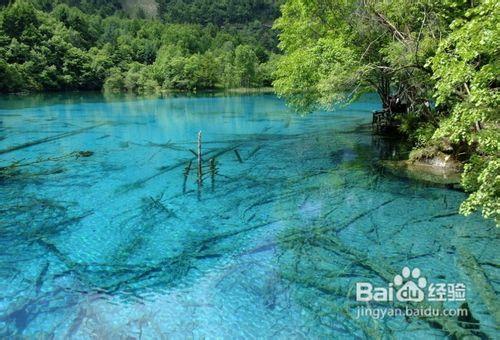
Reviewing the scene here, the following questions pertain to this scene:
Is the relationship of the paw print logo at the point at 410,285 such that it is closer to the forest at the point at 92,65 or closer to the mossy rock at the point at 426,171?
the mossy rock at the point at 426,171

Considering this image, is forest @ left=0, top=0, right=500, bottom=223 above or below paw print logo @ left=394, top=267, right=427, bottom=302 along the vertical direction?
above

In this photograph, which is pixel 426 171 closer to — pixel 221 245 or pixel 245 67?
pixel 221 245

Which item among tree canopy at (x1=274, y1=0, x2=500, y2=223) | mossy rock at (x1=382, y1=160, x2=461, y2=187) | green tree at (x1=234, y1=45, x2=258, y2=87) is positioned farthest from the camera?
green tree at (x1=234, y1=45, x2=258, y2=87)

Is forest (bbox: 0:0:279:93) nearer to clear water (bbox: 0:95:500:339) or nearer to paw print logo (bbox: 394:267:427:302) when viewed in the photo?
clear water (bbox: 0:95:500:339)

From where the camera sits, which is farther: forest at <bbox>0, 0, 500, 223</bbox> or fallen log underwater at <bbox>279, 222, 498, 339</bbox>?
forest at <bbox>0, 0, 500, 223</bbox>

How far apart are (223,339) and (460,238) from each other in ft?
30.5

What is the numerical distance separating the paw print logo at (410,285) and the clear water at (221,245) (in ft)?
1.06

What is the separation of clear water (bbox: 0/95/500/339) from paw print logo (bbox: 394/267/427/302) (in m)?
0.32

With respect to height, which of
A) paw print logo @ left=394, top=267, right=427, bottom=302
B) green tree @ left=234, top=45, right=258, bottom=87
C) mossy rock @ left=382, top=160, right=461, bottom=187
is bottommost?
paw print logo @ left=394, top=267, right=427, bottom=302

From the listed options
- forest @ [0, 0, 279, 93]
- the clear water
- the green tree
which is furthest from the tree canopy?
the green tree

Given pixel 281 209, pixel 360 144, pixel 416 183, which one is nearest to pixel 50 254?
pixel 281 209

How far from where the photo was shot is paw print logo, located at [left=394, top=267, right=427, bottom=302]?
32.4 ft

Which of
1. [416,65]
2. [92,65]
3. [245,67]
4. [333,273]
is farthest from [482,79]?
[92,65]

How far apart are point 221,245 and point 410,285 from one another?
6143mm
